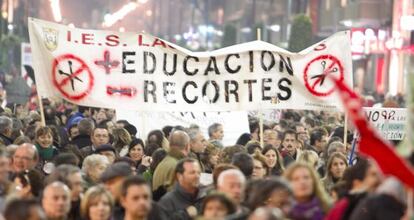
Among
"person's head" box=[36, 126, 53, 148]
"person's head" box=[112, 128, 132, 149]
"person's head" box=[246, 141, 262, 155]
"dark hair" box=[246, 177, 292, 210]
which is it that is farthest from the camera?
"person's head" box=[112, 128, 132, 149]

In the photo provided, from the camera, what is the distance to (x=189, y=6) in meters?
167

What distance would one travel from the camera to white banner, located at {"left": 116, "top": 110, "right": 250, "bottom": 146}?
22.8 m

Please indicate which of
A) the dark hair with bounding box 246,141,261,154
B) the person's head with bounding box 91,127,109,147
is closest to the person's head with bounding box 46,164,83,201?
the dark hair with bounding box 246,141,261,154

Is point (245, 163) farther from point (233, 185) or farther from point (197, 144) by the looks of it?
point (197, 144)

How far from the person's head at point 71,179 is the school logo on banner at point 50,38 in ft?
18.0

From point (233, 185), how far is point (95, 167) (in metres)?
2.46

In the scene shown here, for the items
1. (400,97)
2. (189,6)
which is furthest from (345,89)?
(189,6)

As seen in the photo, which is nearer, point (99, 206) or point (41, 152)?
point (99, 206)

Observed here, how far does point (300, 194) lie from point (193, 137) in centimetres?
691

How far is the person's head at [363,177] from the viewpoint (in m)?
10.9

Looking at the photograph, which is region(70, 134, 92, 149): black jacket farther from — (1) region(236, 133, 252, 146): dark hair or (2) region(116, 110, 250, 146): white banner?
(2) region(116, 110, 250, 146): white banner

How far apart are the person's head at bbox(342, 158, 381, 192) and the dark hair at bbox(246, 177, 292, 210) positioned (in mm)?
525

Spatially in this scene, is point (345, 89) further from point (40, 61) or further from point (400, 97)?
point (400, 97)

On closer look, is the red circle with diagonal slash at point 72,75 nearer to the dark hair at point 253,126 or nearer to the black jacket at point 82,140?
the black jacket at point 82,140
